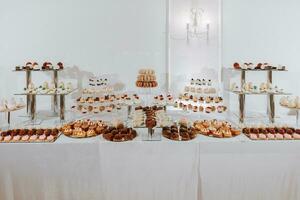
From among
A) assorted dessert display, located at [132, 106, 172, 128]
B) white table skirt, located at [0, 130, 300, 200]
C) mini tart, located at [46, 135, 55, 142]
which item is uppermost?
assorted dessert display, located at [132, 106, 172, 128]

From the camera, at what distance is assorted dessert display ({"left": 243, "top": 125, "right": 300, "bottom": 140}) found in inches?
95.3

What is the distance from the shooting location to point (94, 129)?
2.59 m

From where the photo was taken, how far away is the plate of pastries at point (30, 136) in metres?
2.35

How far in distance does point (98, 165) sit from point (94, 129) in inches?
15.9

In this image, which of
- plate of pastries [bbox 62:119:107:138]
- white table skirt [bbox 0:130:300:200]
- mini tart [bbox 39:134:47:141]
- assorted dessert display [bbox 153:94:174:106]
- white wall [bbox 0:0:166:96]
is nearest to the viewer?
white table skirt [bbox 0:130:300:200]

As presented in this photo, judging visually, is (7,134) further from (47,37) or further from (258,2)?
(258,2)

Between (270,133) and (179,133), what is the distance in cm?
82

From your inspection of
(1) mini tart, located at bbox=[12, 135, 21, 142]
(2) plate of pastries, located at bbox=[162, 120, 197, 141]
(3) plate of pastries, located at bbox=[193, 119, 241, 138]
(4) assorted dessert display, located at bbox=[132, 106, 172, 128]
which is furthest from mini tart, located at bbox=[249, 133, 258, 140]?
(1) mini tart, located at bbox=[12, 135, 21, 142]

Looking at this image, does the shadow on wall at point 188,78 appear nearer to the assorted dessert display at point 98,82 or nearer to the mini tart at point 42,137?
the assorted dessert display at point 98,82

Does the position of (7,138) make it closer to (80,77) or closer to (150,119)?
(150,119)

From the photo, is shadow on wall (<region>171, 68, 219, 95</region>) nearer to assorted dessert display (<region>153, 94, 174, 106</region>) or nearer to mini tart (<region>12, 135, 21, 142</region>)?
assorted dessert display (<region>153, 94, 174, 106</region>)

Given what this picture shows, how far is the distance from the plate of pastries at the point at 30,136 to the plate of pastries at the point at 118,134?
45 cm

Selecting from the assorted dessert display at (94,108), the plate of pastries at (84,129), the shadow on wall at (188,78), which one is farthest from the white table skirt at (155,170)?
the shadow on wall at (188,78)

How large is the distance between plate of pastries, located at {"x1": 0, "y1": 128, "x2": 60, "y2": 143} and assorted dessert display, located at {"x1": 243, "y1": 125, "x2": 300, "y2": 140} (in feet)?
5.64
